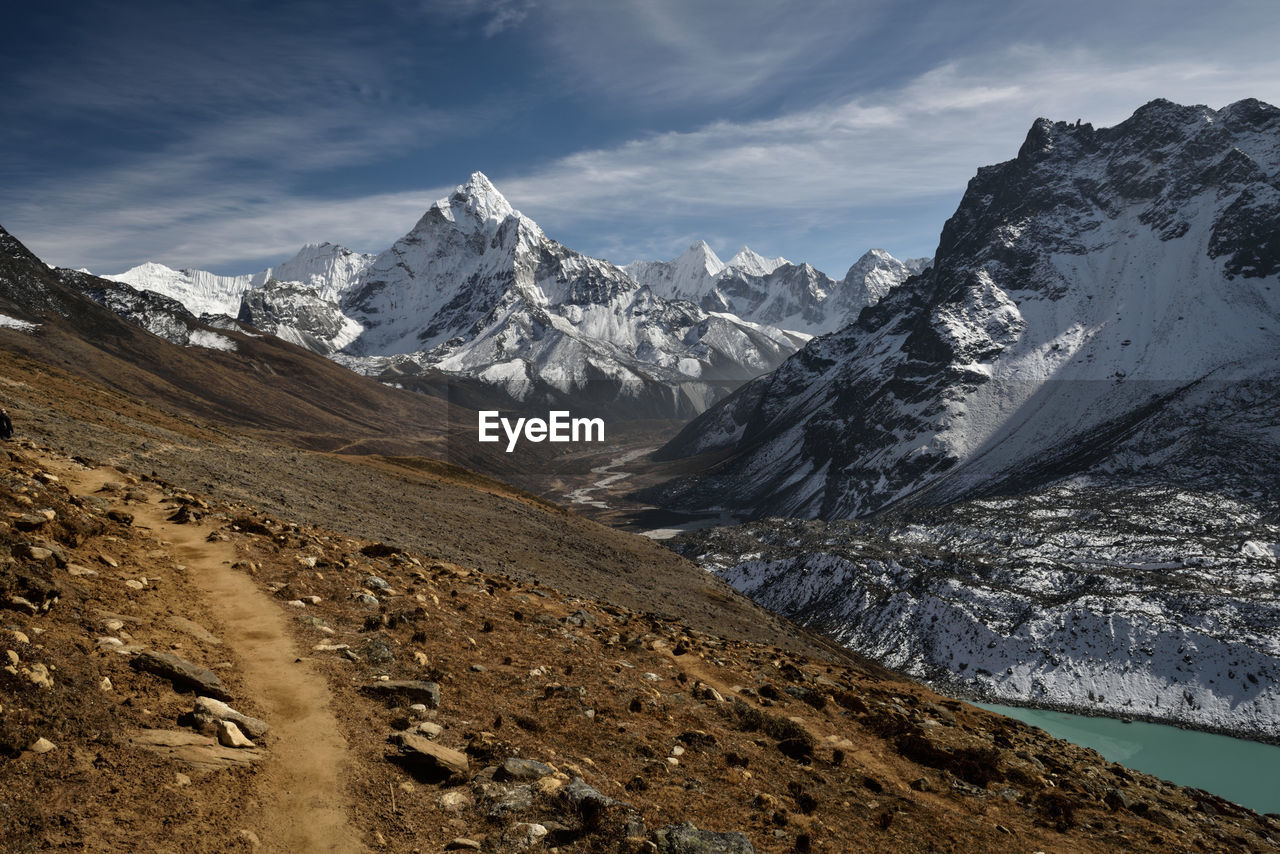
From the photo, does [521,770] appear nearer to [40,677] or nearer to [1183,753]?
[40,677]

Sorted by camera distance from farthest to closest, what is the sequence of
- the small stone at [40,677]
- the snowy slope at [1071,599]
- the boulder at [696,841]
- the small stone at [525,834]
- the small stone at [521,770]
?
the snowy slope at [1071,599]
the small stone at [521,770]
the boulder at [696,841]
the small stone at [525,834]
the small stone at [40,677]

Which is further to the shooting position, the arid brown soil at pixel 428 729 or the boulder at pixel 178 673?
the boulder at pixel 178 673

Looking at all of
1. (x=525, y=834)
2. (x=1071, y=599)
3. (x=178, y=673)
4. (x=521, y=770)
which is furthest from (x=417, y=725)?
(x=1071, y=599)

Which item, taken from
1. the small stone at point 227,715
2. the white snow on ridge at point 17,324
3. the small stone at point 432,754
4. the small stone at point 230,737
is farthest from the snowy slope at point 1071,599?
the white snow on ridge at point 17,324

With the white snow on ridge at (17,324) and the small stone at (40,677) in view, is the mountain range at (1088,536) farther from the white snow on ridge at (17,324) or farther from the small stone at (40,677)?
the white snow on ridge at (17,324)

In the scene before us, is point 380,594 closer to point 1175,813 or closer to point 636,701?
point 636,701

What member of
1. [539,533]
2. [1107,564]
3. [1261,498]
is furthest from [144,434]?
[1261,498]

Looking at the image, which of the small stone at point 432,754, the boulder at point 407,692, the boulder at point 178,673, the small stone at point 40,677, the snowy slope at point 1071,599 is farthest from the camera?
the snowy slope at point 1071,599

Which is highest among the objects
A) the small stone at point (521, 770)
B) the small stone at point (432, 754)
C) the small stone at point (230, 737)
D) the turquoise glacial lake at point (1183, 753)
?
the small stone at point (230, 737)
